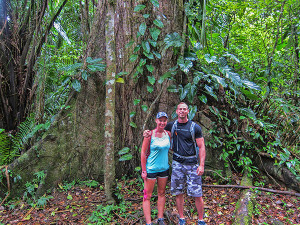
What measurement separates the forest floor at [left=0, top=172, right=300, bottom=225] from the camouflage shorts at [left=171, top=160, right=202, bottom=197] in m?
0.49

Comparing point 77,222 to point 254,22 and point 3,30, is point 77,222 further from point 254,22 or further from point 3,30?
point 254,22

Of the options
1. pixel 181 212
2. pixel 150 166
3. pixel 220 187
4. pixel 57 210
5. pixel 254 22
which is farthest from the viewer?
pixel 254 22

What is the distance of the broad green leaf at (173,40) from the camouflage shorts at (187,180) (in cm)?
195

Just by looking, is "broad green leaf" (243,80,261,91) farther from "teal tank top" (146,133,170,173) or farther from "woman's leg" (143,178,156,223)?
"woman's leg" (143,178,156,223)

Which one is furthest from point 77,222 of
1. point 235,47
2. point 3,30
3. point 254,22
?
point 254,22

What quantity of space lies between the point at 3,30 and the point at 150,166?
11.9 feet

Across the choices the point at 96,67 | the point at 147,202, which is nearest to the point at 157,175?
the point at 147,202

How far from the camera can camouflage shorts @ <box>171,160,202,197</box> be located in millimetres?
2535

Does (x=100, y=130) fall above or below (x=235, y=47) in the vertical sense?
below

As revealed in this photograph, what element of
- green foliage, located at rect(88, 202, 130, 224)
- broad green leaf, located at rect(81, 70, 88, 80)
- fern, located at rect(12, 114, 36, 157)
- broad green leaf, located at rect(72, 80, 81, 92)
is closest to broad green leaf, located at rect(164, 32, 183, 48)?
broad green leaf, located at rect(81, 70, 88, 80)

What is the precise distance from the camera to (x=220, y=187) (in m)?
3.48

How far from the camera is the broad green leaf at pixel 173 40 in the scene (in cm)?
338

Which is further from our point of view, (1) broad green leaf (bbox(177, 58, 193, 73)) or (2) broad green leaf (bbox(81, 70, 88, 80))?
(2) broad green leaf (bbox(81, 70, 88, 80))

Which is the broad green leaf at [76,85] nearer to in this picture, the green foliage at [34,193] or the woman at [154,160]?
the green foliage at [34,193]
